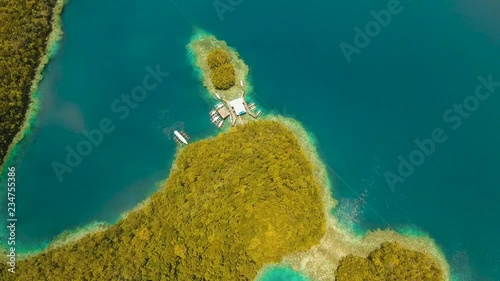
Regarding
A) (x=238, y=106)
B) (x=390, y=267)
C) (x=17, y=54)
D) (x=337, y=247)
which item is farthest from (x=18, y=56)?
(x=390, y=267)

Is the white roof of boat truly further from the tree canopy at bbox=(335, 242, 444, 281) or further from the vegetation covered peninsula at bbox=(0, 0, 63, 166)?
the vegetation covered peninsula at bbox=(0, 0, 63, 166)

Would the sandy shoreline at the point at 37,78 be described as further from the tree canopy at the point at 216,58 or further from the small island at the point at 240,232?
the tree canopy at the point at 216,58

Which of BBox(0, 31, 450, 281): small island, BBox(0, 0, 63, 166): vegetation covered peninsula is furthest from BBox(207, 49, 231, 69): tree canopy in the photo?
BBox(0, 0, 63, 166): vegetation covered peninsula

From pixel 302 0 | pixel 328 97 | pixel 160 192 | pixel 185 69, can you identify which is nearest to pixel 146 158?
pixel 160 192

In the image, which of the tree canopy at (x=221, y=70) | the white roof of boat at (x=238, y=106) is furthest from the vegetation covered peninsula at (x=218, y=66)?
the white roof of boat at (x=238, y=106)

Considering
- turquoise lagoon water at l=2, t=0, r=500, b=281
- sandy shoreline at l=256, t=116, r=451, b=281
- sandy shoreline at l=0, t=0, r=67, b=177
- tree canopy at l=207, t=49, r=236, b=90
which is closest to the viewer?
sandy shoreline at l=256, t=116, r=451, b=281

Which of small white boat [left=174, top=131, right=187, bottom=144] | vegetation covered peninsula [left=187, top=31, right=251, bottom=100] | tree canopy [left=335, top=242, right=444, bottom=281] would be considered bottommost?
small white boat [left=174, top=131, right=187, bottom=144]
